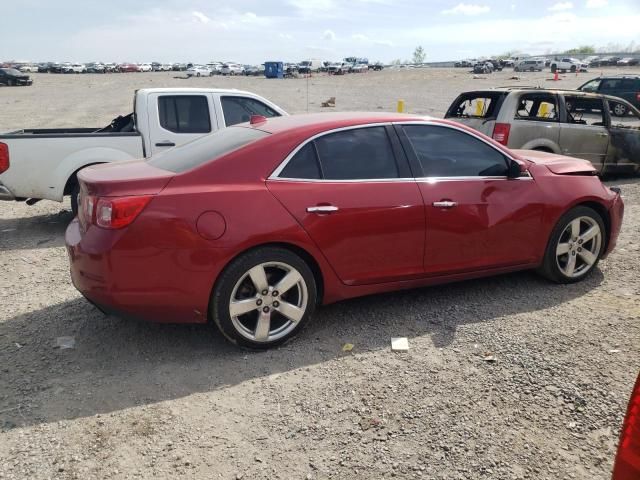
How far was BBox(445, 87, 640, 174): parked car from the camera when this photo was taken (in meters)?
8.65

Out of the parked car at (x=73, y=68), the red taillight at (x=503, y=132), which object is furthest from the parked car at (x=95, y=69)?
the red taillight at (x=503, y=132)

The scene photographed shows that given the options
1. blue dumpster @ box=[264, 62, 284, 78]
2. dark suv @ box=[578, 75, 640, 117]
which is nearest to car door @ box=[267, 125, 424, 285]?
dark suv @ box=[578, 75, 640, 117]

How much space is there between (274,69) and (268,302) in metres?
63.5

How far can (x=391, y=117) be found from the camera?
174 inches

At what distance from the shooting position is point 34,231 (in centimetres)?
703

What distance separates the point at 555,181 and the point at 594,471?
2767 millimetres

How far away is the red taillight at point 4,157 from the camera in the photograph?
6.32 m

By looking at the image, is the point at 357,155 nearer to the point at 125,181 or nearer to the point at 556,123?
the point at 125,181

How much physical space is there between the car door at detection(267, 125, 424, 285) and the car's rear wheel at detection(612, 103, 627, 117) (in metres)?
8.05

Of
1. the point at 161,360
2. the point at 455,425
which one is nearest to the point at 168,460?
the point at 161,360

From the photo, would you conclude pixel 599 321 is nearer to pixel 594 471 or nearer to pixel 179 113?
pixel 594 471

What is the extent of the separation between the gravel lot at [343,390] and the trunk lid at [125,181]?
3.79 feet

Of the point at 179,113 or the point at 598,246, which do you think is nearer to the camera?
the point at 598,246

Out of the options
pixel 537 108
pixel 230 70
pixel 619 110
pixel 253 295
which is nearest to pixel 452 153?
pixel 253 295
